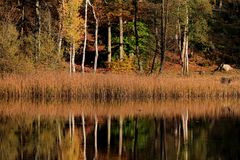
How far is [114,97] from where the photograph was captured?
33.7 meters

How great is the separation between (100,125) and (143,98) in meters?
10.0

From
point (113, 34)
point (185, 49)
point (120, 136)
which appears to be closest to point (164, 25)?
point (185, 49)

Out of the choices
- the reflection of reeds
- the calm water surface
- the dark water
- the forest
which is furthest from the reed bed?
the dark water

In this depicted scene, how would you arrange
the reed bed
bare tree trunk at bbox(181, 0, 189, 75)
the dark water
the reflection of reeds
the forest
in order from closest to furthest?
1. the dark water
2. the reflection of reeds
3. the reed bed
4. the forest
5. bare tree trunk at bbox(181, 0, 189, 75)

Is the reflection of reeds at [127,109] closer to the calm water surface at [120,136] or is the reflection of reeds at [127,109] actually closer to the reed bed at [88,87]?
the calm water surface at [120,136]

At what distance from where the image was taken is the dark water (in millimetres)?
17688

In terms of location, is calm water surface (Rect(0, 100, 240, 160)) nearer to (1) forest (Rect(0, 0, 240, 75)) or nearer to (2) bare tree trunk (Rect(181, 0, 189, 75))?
(1) forest (Rect(0, 0, 240, 75))

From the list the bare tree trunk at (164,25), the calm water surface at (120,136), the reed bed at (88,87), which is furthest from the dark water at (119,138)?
the bare tree trunk at (164,25)

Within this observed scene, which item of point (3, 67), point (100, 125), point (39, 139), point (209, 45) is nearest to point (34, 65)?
point (3, 67)

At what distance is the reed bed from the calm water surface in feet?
14.0

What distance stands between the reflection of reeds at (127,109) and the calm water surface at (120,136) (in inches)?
6.3

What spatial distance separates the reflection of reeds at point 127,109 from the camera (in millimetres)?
27938

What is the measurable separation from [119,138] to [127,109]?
847 centimetres

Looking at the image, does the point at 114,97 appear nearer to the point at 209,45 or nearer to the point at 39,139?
the point at 39,139
